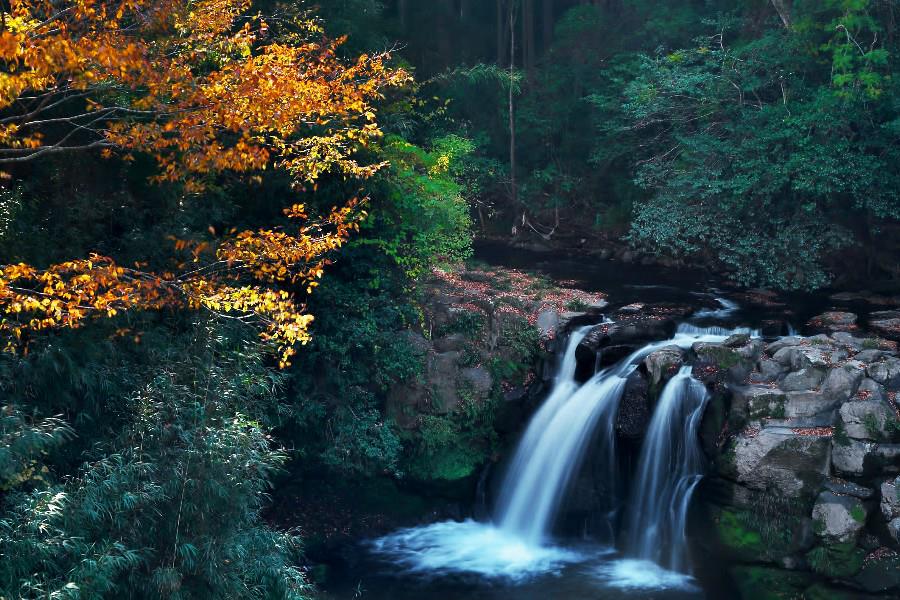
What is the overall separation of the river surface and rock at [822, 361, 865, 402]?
2.10 metres

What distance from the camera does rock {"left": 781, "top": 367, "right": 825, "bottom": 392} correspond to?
13.2m

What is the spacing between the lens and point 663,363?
1486 cm

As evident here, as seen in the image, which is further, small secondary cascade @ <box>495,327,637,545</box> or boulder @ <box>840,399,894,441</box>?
small secondary cascade @ <box>495,327,637,545</box>

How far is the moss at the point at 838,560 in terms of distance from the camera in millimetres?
11656

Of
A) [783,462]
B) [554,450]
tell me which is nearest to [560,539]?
[554,450]

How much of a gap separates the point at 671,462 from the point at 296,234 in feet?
26.1

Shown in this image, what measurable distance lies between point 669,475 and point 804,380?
2809mm

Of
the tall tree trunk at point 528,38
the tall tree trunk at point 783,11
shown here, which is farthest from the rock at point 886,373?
the tall tree trunk at point 528,38

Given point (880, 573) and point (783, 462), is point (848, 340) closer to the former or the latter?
point (783, 462)

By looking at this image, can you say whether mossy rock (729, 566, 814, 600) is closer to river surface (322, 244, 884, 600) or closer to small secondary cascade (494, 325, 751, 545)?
river surface (322, 244, 884, 600)

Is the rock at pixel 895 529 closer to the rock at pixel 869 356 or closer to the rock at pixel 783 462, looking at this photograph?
the rock at pixel 783 462

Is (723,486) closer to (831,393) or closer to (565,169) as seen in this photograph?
(831,393)

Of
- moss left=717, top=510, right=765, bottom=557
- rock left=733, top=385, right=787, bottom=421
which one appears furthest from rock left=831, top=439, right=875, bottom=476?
moss left=717, top=510, right=765, bottom=557

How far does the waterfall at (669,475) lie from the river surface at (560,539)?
2cm
